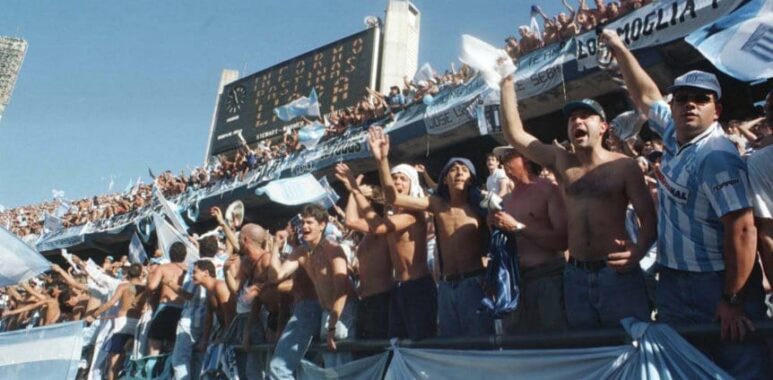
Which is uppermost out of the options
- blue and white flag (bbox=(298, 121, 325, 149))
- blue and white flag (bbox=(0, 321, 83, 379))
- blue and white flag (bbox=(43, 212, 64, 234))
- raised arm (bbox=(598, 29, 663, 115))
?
blue and white flag (bbox=(298, 121, 325, 149))

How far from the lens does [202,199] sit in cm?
2030

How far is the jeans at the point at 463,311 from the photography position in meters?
3.51

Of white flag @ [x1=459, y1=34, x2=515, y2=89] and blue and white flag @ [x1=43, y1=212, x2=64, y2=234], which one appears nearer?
white flag @ [x1=459, y1=34, x2=515, y2=89]

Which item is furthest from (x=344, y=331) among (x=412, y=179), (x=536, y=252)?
(x=536, y=252)

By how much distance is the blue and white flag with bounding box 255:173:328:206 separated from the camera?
29.3 ft

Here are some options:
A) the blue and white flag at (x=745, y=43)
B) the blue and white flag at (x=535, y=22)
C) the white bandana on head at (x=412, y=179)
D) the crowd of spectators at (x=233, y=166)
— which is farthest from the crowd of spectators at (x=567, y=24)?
the white bandana on head at (x=412, y=179)

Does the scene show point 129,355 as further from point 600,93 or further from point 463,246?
point 600,93

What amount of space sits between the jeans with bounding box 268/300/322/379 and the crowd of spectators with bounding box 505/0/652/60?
22.2 ft

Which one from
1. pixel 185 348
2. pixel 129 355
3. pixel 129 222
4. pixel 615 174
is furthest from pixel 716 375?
pixel 129 222

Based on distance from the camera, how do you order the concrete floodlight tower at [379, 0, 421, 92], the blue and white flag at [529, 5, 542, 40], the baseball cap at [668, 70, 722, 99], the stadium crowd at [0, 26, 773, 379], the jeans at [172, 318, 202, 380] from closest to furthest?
the stadium crowd at [0, 26, 773, 379], the baseball cap at [668, 70, 722, 99], the jeans at [172, 318, 202, 380], the blue and white flag at [529, 5, 542, 40], the concrete floodlight tower at [379, 0, 421, 92]

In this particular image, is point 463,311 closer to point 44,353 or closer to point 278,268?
point 278,268

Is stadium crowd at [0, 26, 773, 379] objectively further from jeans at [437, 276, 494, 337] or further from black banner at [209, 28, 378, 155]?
black banner at [209, 28, 378, 155]

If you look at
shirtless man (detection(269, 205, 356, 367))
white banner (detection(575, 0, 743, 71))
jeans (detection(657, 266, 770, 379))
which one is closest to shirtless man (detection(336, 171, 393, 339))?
shirtless man (detection(269, 205, 356, 367))

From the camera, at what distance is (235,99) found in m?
24.0
